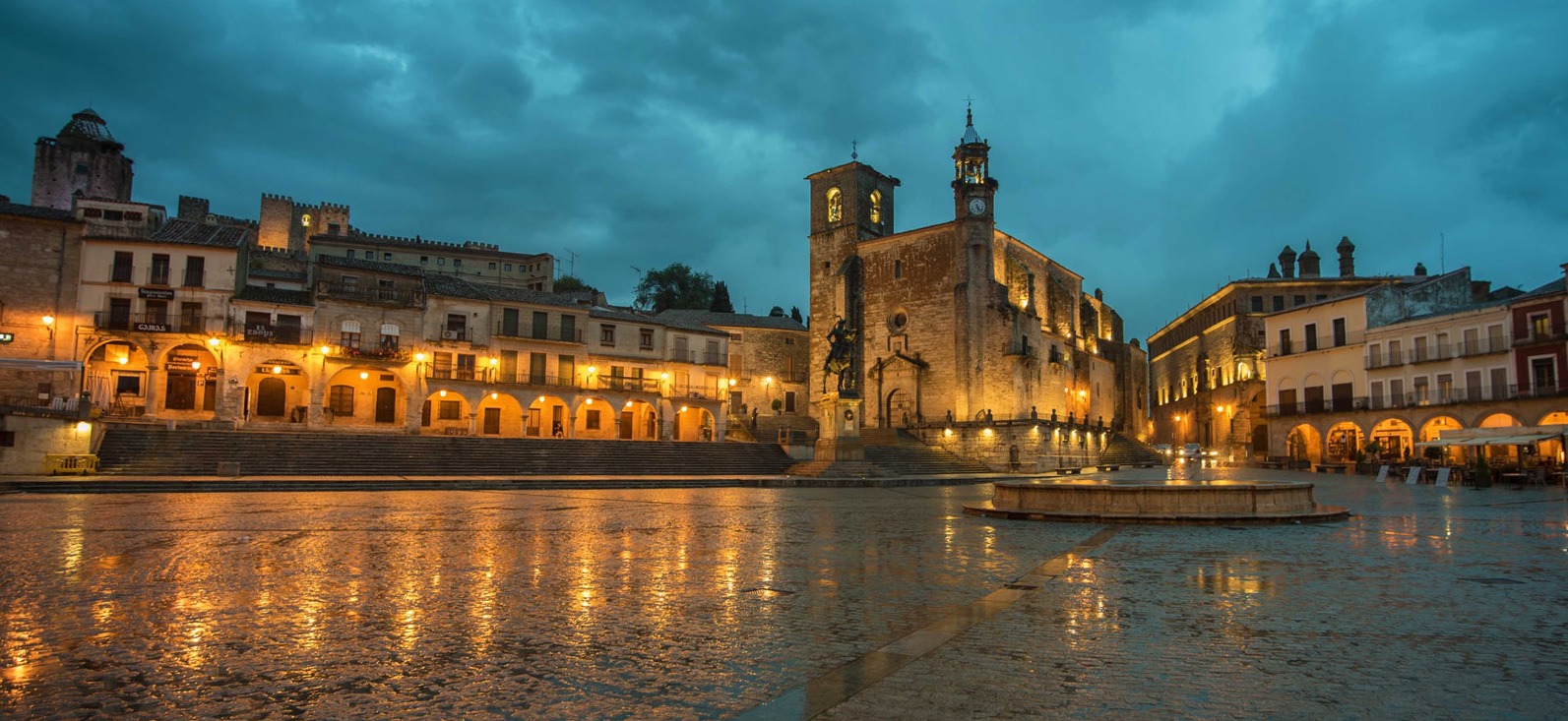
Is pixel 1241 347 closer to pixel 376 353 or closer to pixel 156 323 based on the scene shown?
pixel 376 353

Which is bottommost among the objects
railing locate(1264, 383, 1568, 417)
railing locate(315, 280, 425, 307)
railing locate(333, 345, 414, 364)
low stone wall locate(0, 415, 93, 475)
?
low stone wall locate(0, 415, 93, 475)

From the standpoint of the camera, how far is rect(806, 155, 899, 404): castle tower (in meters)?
49.5

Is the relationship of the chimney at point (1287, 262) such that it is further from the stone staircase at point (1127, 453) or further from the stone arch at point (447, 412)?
the stone arch at point (447, 412)

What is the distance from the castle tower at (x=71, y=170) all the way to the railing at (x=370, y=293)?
2986cm

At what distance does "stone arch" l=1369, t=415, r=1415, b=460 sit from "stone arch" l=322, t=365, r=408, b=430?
4446 centimetres

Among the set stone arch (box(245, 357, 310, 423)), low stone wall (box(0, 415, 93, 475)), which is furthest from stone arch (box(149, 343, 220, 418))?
low stone wall (box(0, 415, 93, 475))

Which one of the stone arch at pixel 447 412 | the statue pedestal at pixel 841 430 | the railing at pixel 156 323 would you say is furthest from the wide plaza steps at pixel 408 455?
the stone arch at pixel 447 412

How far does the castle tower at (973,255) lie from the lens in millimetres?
44156

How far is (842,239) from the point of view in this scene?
2007 inches

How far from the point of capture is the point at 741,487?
24594mm

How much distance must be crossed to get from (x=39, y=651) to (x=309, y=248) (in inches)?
2925

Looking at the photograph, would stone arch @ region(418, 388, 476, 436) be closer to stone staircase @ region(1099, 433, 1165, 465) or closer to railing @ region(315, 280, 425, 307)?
railing @ region(315, 280, 425, 307)

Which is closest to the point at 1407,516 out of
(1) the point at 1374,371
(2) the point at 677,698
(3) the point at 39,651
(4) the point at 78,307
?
(2) the point at 677,698

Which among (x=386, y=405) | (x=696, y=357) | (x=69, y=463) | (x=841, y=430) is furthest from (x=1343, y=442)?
(x=69, y=463)
